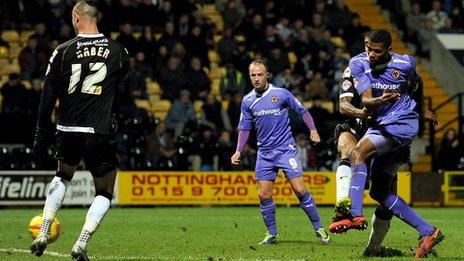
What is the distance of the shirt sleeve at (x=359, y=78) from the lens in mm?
11047

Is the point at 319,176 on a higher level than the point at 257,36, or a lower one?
lower

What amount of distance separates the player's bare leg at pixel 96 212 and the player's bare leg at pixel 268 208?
361 centimetres

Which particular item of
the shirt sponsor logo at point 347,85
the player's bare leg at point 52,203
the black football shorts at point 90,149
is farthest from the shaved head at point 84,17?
the shirt sponsor logo at point 347,85

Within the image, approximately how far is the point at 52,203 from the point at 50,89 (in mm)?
1055

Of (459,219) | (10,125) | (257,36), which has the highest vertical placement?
(257,36)

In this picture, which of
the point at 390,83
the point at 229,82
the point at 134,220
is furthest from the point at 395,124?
the point at 229,82

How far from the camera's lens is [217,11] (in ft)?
95.0

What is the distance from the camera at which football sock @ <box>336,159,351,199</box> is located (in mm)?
11684

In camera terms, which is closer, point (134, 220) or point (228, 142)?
point (134, 220)

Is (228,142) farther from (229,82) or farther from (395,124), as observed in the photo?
(395,124)

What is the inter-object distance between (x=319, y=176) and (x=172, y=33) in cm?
521

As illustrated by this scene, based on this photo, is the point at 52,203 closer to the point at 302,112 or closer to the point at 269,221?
the point at 269,221

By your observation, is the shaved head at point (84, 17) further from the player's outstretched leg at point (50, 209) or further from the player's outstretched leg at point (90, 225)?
the player's outstretched leg at point (90, 225)

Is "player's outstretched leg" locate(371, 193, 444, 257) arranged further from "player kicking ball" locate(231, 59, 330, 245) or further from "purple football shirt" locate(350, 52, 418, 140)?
"player kicking ball" locate(231, 59, 330, 245)
